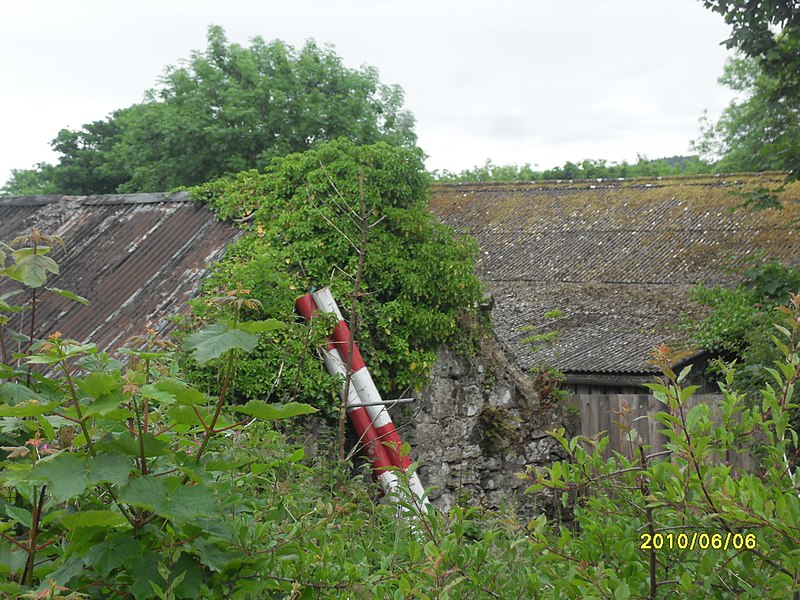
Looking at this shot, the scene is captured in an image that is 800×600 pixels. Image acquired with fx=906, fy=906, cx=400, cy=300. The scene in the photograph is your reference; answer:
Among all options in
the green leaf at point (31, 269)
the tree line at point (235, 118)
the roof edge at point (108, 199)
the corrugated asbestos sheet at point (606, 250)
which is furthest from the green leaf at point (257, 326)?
the tree line at point (235, 118)

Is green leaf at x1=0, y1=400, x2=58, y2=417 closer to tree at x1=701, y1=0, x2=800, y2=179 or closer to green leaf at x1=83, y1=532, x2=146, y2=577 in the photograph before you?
green leaf at x1=83, y1=532, x2=146, y2=577

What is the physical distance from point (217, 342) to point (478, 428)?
6.42 m

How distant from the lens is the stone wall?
7.82 m

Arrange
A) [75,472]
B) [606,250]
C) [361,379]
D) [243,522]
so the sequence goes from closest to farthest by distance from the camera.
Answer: [75,472], [243,522], [361,379], [606,250]

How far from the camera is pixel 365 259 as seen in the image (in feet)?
24.9

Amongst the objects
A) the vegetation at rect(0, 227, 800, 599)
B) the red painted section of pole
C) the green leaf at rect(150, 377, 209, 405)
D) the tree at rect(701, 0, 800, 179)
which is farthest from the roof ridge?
the green leaf at rect(150, 377, 209, 405)

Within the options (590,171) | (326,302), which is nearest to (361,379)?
(326,302)

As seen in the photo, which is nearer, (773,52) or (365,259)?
(365,259)

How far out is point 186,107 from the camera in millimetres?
26375

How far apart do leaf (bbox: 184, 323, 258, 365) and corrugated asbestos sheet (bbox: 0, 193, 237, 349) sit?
4723 mm

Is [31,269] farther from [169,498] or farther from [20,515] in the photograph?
[169,498]

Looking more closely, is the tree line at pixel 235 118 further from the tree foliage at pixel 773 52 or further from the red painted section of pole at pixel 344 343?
the red painted section of pole at pixel 344 343

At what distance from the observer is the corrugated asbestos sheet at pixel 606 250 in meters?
18.5

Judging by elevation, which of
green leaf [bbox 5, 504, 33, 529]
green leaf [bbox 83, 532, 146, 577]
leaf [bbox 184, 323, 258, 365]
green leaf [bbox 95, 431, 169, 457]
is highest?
leaf [bbox 184, 323, 258, 365]
